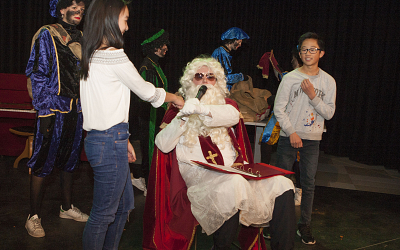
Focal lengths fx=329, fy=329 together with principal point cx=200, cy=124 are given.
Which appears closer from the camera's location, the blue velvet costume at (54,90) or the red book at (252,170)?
the red book at (252,170)

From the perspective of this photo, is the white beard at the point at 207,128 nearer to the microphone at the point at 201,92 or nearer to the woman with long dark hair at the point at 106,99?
the microphone at the point at 201,92

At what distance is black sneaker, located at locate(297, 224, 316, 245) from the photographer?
2.71 metres

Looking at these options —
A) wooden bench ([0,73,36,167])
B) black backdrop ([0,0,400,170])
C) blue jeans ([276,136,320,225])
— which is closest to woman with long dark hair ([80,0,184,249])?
blue jeans ([276,136,320,225])

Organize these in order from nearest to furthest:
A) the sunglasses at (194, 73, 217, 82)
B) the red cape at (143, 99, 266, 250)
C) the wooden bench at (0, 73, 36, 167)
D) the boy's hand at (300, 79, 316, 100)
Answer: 1. the red cape at (143, 99, 266, 250)
2. the sunglasses at (194, 73, 217, 82)
3. the boy's hand at (300, 79, 316, 100)
4. the wooden bench at (0, 73, 36, 167)

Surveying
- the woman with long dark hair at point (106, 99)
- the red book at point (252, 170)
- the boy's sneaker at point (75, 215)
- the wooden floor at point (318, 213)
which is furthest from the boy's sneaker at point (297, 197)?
the woman with long dark hair at point (106, 99)

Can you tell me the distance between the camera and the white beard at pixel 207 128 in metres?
2.33

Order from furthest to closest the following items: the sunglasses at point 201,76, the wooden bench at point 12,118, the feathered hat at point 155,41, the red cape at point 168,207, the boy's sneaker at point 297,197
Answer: the wooden bench at point 12,118
the feathered hat at point 155,41
the boy's sneaker at point 297,197
the sunglasses at point 201,76
the red cape at point 168,207

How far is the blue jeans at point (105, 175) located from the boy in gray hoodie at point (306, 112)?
4.72 ft

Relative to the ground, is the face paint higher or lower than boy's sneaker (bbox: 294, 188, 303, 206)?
higher

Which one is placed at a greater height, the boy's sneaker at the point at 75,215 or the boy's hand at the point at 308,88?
the boy's hand at the point at 308,88

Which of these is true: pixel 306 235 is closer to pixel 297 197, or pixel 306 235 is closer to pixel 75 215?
pixel 297 197

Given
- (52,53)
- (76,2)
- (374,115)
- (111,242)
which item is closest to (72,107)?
(52,53)

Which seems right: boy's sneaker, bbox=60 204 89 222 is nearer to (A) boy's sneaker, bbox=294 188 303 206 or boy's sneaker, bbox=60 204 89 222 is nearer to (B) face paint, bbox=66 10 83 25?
(B) face paint, bbox=66 10 83 25

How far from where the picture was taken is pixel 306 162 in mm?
2693
